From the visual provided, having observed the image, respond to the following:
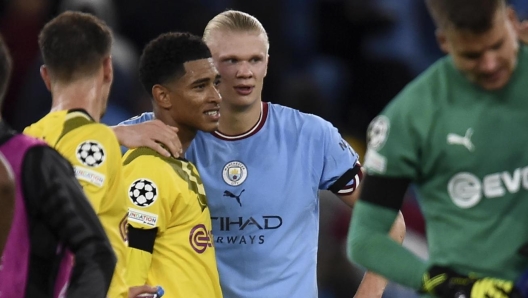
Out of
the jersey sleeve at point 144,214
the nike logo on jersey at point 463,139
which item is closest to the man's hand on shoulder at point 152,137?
the jersey sleeve at point 144,214

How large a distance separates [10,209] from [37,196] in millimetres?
219

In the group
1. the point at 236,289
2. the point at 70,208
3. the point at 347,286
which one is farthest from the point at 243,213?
the point at 347,286

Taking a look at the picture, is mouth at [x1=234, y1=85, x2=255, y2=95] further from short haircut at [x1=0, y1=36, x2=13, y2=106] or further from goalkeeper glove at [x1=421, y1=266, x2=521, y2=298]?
goalkeeper glove at [x1=421, y1=266, x2=521, y2=298]

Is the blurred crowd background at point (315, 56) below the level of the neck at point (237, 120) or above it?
below

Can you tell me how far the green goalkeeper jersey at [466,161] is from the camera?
3.48 m

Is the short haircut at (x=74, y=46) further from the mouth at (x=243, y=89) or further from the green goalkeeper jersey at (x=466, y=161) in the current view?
the green goalkeeper jersey at (x=466, y=161)

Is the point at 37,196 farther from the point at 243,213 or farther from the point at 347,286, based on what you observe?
the point at 347,286

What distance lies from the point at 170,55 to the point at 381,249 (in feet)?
6.46

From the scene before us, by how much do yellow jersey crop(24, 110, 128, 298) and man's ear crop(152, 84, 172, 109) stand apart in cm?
79

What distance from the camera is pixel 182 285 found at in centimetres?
485

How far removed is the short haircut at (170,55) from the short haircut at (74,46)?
0.52 meters

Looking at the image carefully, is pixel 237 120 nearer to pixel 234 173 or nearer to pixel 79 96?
pixel 234 173

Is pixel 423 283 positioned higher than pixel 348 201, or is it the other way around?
pixel 423 283

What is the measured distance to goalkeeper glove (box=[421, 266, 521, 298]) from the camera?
11.1ft
